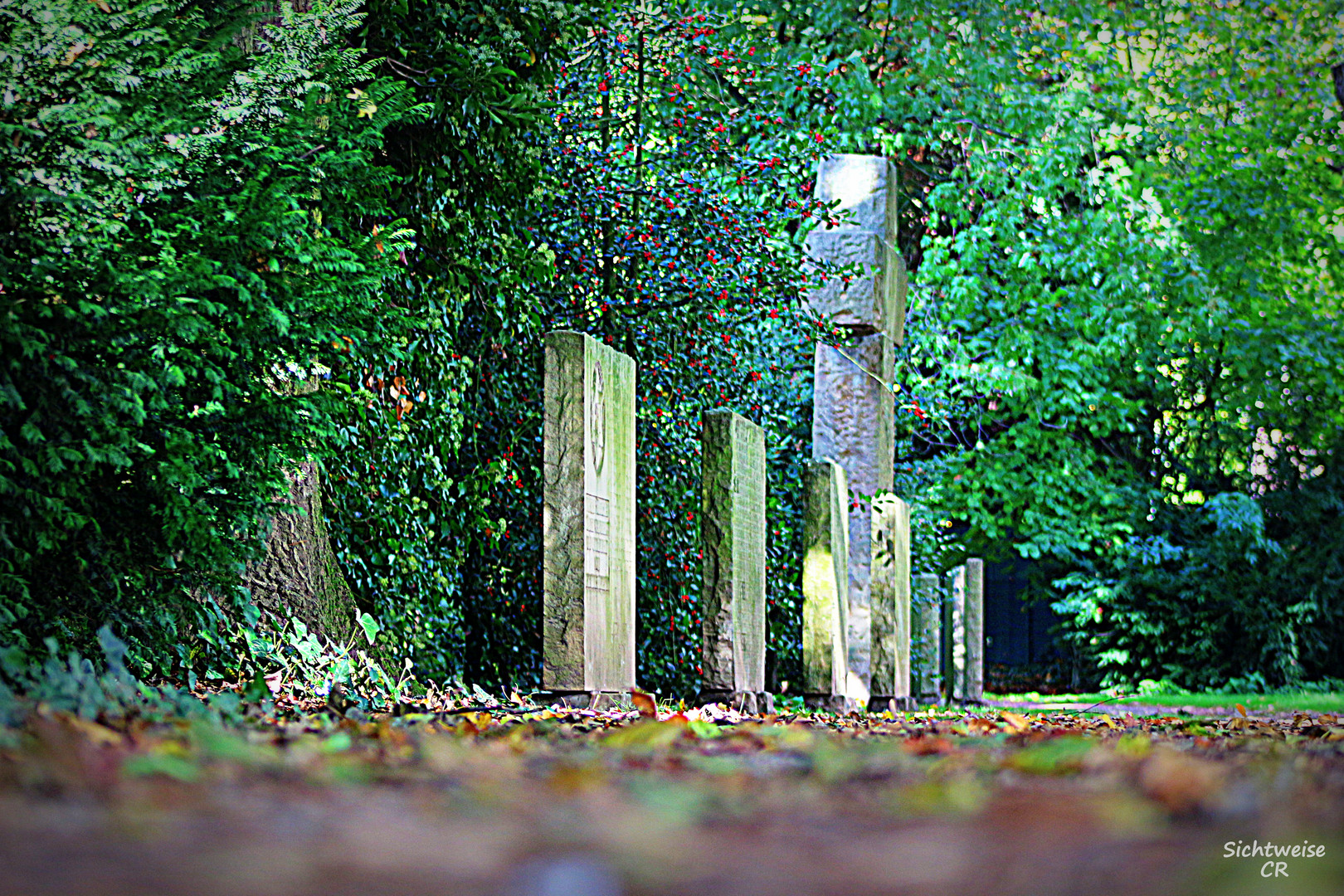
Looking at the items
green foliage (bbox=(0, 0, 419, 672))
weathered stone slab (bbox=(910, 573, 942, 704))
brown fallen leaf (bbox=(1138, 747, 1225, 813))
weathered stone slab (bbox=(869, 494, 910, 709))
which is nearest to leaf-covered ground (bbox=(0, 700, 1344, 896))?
brown fallen leaf (bbox=(1138, 747, 1225, 813))

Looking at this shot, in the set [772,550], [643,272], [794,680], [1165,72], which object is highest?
[1165,72]

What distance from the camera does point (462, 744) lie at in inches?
102

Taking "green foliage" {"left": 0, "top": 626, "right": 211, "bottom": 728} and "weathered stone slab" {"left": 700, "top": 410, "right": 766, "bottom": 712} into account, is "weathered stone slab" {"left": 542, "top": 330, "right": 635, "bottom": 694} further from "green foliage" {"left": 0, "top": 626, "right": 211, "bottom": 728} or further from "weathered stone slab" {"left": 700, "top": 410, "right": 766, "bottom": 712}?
"green foliage" {"left": 0, "top": 626, "right": 211, "bottom": 728}

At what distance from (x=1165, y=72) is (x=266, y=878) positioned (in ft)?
65.4

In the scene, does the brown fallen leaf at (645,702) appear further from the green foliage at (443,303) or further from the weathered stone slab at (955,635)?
the weathered stone slab at (955,635)

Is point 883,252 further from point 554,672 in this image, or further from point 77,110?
point 77,110

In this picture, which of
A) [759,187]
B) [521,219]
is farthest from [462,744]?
[759,187]

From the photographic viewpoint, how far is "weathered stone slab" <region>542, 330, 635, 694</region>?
517cm

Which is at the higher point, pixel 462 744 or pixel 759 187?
pixel 759 187

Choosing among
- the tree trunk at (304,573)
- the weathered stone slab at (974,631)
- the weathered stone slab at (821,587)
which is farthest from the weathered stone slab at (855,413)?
the weathered stone slab at (974,631)

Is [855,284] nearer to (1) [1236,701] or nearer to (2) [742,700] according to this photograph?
(2) [742,700]

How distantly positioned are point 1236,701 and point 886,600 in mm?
6371

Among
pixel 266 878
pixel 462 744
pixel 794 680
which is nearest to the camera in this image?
pixel 266 878

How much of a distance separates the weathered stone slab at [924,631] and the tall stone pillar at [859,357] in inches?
115
